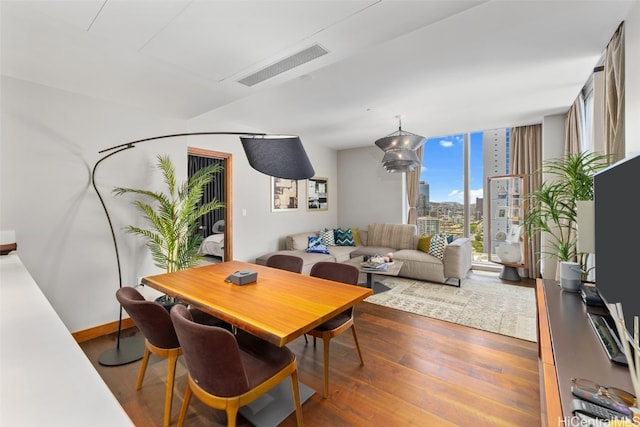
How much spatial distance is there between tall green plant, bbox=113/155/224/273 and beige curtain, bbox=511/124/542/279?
4.97 meters

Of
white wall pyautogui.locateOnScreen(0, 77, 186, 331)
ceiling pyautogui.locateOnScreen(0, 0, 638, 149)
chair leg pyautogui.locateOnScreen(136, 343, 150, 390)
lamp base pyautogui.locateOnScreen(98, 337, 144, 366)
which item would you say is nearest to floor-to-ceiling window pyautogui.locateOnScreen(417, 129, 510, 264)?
ceiling pyautogui.locateOnScreen(0, 0, 638, 149)

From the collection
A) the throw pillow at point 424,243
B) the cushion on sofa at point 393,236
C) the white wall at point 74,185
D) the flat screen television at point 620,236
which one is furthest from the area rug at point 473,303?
the white wall at point 74,185

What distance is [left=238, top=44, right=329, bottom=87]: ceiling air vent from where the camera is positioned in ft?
6.68

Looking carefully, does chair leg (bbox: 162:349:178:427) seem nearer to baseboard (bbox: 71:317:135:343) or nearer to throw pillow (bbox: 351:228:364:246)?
baseboard (bbox: 71:317:135:343)

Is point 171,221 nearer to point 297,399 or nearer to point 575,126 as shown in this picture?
point 297,399

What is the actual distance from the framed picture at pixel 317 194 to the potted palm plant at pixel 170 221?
291 cm

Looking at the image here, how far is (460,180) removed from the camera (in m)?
5.75

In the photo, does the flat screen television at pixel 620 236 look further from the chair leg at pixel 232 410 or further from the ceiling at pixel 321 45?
the chair leg at pixel 232 410

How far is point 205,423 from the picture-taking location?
1755 mm

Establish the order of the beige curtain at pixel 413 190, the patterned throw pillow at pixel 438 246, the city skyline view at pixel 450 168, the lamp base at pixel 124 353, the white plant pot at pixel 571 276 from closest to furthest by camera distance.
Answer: the white plant pot at pixel 571 276 → the lamp base at pixel 124 353 → the patterned throw pillow at pixel 438 246 → the city skyline view at pixel 450 168 → the beige curtain at pixel 413 190

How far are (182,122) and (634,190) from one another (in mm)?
4037

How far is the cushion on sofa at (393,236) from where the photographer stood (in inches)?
214

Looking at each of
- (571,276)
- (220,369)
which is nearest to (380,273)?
(571,276)

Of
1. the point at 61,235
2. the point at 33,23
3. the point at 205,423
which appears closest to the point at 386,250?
the point at 205,423
